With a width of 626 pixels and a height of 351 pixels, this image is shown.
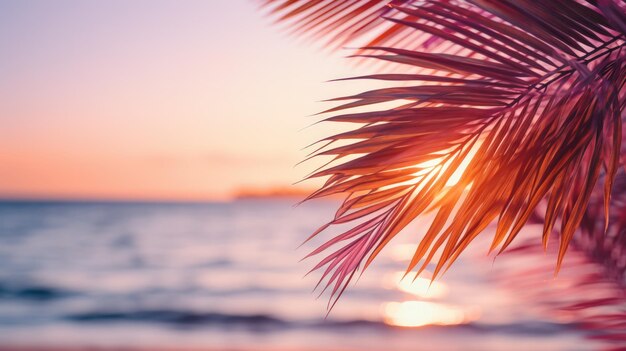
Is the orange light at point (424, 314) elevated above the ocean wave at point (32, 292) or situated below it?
below

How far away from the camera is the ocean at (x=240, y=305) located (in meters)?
10.1

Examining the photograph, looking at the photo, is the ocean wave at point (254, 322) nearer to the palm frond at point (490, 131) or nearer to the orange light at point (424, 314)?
the orange light at point (424, 314)

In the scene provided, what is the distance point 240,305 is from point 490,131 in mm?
12838

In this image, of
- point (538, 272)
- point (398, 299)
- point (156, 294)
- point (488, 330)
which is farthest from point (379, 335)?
point (538, 272)

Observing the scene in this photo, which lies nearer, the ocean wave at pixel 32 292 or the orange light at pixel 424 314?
the orange light at pixel 424 314

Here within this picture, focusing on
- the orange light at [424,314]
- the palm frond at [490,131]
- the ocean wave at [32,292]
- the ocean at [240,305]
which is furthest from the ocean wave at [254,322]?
the palm frond at [490,131]

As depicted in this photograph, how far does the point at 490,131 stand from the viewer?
101cm

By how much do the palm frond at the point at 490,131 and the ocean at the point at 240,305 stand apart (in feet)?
1.11

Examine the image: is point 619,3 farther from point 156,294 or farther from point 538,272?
point 156,294

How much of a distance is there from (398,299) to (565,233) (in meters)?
13.3

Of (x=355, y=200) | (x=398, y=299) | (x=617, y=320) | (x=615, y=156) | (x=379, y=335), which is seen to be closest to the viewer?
(x=615, y=156)

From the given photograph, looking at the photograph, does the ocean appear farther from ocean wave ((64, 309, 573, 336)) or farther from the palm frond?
the palm frond

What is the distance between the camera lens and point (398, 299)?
1396cm

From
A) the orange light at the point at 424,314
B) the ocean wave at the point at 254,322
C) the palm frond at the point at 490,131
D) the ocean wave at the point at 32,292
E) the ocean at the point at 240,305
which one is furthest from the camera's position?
the ocean wave at the point at 32,292
